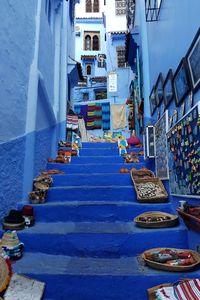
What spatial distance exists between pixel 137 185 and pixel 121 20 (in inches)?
583

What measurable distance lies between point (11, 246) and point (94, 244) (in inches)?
33.1

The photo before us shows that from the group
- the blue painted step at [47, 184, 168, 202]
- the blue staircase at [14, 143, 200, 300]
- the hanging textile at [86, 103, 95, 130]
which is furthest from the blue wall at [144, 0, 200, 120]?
the hanging textile at [86, 103, 95, 130]

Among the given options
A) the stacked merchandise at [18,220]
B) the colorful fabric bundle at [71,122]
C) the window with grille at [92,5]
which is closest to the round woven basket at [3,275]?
the stacked merchandise at [18,220]

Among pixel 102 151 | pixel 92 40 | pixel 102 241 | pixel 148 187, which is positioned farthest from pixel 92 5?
pixel 102 241

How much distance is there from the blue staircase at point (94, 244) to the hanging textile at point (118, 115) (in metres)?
8.87

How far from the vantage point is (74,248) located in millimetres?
2668

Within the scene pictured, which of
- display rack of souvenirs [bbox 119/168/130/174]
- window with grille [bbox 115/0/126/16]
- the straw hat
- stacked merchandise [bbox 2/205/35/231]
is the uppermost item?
window with grille [bbox 115/0/126/16]

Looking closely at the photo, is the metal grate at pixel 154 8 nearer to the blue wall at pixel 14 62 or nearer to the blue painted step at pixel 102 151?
the blue wall at pixel 14 62

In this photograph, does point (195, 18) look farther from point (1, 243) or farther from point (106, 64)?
point (106, 64)

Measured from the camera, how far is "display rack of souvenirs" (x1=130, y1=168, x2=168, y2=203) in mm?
3462

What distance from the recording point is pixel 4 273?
2.08 metres

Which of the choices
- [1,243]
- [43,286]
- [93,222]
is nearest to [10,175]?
[1,243]

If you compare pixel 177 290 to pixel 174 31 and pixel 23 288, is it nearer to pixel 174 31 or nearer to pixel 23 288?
pixel 23 288

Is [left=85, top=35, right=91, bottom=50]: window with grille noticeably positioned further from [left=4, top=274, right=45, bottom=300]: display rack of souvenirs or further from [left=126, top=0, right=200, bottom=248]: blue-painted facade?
[left=4, top=274, right=45, bottom=300]: display rack of souvenirs
